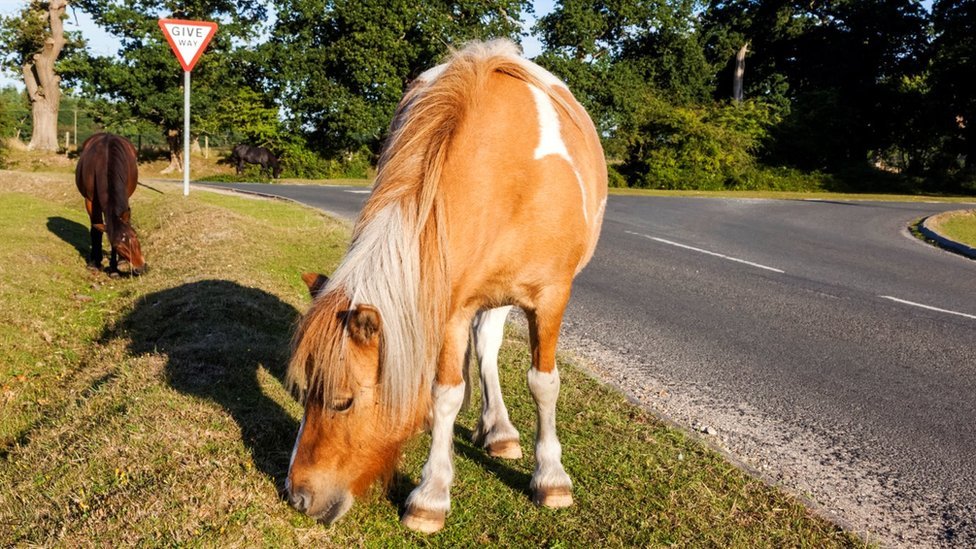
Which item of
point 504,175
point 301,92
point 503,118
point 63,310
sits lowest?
point 63,310

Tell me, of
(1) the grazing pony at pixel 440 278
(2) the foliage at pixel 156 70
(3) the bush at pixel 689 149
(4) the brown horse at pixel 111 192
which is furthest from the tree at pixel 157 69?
(1) the grazing pony at pixel 440 278

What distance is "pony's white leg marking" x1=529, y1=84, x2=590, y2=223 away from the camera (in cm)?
327

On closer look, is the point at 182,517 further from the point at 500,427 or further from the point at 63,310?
the point at 63,310

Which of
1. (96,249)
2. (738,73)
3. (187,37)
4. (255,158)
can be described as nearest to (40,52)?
(255,158)

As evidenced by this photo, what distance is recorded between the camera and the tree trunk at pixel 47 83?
114 feet

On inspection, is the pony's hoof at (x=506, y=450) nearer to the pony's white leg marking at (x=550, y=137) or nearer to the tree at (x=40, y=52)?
the pony's white leg marking at (x=550, y=137)

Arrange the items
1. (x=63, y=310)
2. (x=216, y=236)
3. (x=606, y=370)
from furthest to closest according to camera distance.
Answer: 1. (x=216, y=236)
2. (x=63, y=310)
3. (x=606, y=370)

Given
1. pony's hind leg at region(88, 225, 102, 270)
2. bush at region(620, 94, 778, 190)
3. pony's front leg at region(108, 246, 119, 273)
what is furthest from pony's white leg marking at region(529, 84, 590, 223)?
bush at region(620, 94, 778, 190)

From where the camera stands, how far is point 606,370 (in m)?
5.17

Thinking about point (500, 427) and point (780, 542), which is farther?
point (500, 427)

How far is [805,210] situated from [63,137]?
50.8 m

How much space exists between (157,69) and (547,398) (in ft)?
113

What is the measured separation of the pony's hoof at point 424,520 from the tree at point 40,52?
125 feet

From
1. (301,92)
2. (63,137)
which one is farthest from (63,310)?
(63,137)
